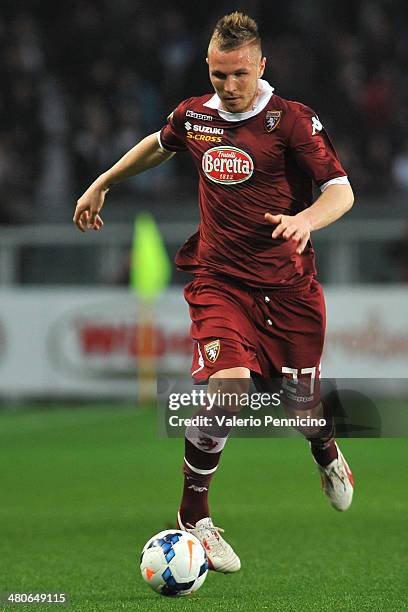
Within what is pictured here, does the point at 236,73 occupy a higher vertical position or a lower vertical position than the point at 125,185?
higher

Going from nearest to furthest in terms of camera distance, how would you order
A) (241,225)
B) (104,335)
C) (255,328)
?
(241,225) → (255,328) → (104,335)

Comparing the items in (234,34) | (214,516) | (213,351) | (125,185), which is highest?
(234,34)

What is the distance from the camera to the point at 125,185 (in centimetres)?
1574

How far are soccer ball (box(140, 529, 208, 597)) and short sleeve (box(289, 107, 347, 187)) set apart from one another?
1.55 m

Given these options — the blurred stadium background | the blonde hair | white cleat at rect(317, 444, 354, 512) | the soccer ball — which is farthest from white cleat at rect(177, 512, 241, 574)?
the blurred stadium background

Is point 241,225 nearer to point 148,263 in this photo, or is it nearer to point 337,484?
point 337,484

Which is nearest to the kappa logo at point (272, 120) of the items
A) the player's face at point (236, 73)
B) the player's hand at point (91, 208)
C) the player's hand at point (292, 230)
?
the player's face at point (236, 73)

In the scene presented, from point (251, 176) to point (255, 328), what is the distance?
66 centimetres

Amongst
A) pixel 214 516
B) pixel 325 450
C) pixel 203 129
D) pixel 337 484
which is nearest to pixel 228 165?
pixel 203 129

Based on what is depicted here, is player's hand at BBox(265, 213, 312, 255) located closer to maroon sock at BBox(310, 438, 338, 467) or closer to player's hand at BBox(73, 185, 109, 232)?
player's hand at BBox(73, 185, 109, 232)

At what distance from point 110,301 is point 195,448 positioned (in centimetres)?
849

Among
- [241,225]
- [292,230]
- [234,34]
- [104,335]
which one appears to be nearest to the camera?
[292,230]

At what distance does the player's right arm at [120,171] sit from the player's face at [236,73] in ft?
1.90

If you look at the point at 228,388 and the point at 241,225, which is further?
the point at 241,225
